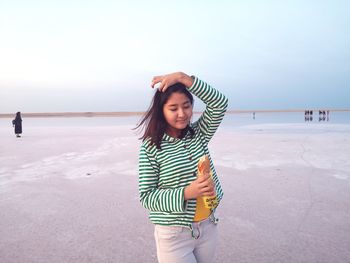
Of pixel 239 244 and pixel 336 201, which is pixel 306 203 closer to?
pixel 336 201

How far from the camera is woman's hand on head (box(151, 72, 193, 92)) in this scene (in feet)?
6.23

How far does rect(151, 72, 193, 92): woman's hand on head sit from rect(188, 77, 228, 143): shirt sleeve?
0.12 meters

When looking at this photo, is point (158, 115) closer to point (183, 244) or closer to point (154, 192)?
point (154, 192)

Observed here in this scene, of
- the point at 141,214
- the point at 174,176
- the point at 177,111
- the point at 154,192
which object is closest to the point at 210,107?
the point at 177,111

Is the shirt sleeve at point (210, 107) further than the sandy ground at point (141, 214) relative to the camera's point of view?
No

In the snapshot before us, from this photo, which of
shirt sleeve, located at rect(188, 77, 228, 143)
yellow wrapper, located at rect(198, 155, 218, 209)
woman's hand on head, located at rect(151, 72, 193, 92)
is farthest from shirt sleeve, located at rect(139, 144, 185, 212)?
shirt sleeve, located at rect(188, 77, 228, 143)

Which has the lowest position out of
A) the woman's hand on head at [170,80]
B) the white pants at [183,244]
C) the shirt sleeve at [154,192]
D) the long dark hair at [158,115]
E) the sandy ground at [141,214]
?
the sandy ground at [141,214]

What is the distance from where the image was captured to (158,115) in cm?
200

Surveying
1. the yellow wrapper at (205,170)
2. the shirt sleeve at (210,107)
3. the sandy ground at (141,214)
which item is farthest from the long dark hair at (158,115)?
the sandy ground at (141,214)

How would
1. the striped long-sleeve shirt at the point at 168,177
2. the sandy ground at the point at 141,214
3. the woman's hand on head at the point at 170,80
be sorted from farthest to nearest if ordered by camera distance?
the sandy ground at the point at 141,214 → the woman's hand on head at the point at 170,80 → the striped long-sleeve shirt at the point at 168,177

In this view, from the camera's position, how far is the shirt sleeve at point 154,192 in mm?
1749

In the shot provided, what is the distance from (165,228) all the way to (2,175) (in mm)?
6573

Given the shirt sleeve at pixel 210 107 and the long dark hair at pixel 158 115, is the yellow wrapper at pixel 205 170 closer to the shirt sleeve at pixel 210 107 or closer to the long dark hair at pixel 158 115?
the long dark hair at pixel 158 115

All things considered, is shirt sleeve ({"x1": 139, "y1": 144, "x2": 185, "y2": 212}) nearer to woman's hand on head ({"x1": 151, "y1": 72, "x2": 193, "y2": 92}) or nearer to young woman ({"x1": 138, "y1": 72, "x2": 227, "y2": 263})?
young woman ({"x1": 138, "y1": 72, "x2": 227, "y2": 263})
